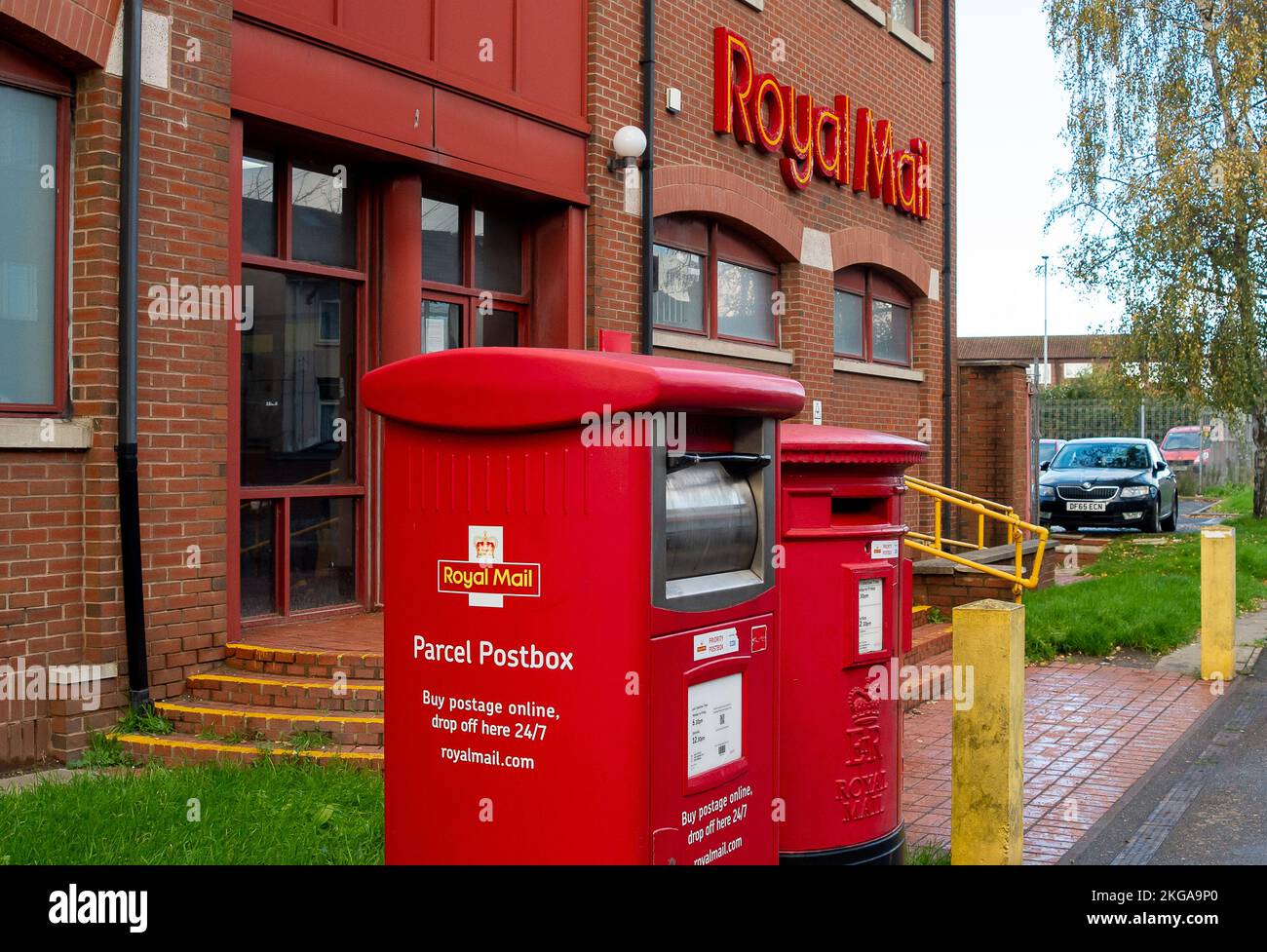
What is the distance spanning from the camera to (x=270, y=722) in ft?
20.9

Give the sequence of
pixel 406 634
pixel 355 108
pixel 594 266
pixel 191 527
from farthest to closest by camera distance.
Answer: pixel 594 266
pixel 355 108
pixel 191 527
pixel 406 634

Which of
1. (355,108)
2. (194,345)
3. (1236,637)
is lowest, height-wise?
(1236,637)

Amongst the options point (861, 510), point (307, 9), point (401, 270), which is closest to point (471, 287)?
point (401, 270)

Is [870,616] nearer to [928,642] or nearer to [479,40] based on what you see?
[928,642]

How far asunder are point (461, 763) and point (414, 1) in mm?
6669

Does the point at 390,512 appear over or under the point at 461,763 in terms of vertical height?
over

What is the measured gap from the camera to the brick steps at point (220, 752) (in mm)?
5984

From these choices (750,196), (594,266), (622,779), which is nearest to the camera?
(622,779)

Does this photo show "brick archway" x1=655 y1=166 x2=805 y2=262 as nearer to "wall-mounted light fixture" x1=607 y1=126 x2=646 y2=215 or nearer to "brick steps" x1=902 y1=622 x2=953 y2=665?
"wall-mounted light fixture" x1=607 y1=126 x2=646 y2=215

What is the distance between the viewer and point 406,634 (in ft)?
10.9

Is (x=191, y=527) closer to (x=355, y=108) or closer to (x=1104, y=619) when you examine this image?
(x=355, y=108)

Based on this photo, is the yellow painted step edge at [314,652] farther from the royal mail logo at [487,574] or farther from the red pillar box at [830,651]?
the royal mail logo at [487,574]

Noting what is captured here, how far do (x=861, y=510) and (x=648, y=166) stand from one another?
6422mm
